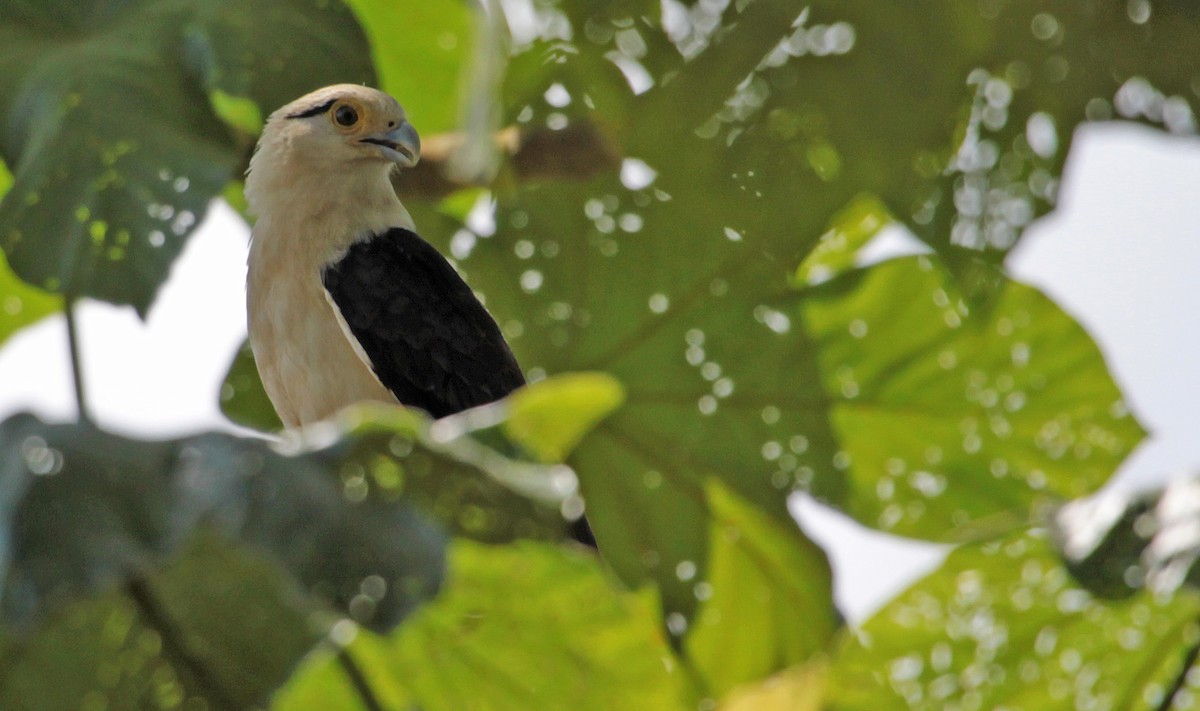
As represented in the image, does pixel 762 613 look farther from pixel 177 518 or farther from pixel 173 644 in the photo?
pixel 177 518

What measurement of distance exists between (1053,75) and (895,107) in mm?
209

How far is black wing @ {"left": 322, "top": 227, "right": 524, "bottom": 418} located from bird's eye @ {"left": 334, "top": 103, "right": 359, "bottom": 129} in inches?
16.6

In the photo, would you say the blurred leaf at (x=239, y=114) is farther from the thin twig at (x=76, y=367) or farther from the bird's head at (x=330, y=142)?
the thin twig at (x=76, y=367)

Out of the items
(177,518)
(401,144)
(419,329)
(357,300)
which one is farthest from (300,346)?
(177,518)

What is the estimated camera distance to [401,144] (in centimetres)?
368

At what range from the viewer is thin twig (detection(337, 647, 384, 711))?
2307 millimetres

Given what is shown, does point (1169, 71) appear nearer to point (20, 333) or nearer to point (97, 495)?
point (97, 495)

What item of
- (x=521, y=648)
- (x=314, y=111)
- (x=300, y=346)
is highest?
(x=521, y=648)

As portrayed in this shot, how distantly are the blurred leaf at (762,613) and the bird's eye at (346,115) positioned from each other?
148cm

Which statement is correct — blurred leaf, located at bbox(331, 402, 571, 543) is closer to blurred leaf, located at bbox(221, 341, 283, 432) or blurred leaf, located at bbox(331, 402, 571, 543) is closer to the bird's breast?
the bird's breast

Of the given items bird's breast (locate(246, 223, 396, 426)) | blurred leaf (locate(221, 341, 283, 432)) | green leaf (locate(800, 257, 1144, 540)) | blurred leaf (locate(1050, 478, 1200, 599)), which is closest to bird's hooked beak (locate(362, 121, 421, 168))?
bird's breast (locate(246, 223, 396, 426))

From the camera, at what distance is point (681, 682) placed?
10.2ft

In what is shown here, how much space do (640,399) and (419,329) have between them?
61 centimetres

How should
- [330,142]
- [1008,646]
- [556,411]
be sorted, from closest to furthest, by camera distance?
[556,411] → [1008,646] → [330,142]
